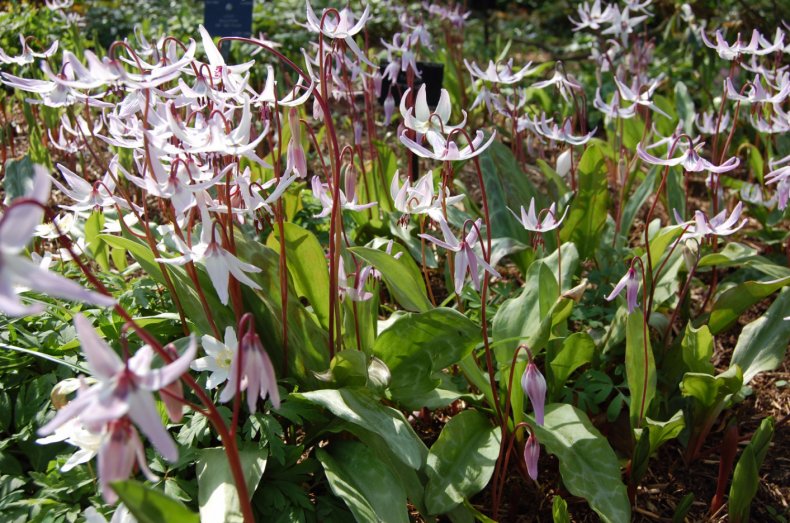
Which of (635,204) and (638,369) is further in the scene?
(635,204)

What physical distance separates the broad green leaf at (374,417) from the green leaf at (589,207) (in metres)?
1.33

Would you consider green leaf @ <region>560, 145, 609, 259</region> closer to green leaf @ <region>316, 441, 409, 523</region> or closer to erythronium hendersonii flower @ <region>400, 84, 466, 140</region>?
erythronium hendersonii flower @ <region>400, 84, 466, 140</region>

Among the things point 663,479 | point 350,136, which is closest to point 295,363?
point 663,479

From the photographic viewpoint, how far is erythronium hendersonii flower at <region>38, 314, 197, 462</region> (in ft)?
2.79

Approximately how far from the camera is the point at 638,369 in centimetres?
193

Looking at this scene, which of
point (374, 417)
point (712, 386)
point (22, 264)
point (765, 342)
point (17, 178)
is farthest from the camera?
point (17, 178)

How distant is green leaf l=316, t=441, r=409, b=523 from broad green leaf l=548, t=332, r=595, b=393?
25.0 inches

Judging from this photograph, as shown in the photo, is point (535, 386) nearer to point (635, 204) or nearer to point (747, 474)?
point (747, 474)

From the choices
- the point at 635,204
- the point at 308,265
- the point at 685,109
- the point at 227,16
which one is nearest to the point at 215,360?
the point at 308,265

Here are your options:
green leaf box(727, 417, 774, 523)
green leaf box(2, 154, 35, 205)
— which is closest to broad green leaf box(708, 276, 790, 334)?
green leaf box(727, 417, 774, 523)

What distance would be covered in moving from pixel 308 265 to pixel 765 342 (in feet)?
4.40

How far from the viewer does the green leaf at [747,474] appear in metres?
1.74

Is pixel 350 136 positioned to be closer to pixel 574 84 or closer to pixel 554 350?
pixel 574 84

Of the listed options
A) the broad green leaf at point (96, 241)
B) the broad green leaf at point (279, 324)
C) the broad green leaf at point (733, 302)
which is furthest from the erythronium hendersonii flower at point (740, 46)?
the broad green leaf at point (96, 241)
